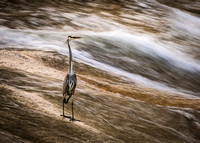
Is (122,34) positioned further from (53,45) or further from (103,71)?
(103,71)

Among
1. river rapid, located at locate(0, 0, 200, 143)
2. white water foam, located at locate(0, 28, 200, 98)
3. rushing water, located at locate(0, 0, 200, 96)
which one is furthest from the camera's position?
rushing water, located at locate(0, 0, 200, 96)

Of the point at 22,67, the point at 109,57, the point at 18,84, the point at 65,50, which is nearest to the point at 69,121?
the point at 18,84

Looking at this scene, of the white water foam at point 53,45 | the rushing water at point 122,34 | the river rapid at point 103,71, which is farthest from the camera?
the rushing water at point 122,34

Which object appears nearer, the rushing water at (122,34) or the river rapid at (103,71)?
the river rapid at (103,71)

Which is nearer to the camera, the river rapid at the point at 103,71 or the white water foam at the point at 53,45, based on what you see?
the river rapid at the point at 103,71

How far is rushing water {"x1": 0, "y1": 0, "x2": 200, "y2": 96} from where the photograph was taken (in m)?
11.5

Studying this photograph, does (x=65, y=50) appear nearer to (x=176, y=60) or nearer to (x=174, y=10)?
(x=176, y=60)

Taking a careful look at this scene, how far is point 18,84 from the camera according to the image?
6.34 metres

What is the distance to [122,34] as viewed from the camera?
15.1 metres

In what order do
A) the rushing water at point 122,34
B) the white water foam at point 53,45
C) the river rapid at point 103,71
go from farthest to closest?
the rushing water at point 122,34, the white water foam at point 53,45, the river rapid at point 103,71

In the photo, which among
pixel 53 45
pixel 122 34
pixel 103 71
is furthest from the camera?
pixel 122 34

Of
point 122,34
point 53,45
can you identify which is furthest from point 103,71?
point 122,34

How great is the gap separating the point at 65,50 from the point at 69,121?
232 inches

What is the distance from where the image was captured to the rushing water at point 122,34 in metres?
11.5
